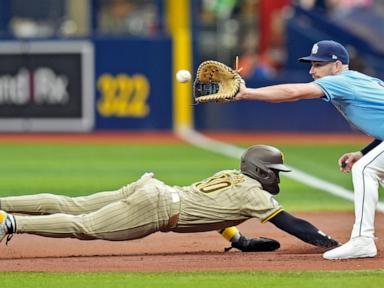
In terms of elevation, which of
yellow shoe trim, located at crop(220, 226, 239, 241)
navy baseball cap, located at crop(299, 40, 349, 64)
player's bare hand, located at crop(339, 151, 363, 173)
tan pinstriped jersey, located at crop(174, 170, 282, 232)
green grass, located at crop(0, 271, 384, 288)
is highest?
navy baseball cap, located at crop(299, 40, 349, 64)

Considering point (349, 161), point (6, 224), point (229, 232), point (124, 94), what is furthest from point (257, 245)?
point (124, 94)

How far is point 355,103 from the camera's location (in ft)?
25.5

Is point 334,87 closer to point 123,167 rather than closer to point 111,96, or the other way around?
point 123,167

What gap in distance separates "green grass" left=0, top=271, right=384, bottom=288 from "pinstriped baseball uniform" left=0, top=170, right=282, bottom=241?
666mm

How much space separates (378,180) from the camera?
7.82 metres

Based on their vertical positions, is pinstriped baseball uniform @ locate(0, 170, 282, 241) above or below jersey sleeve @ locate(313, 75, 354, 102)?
below

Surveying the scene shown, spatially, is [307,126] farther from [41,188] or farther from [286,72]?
[41,188]

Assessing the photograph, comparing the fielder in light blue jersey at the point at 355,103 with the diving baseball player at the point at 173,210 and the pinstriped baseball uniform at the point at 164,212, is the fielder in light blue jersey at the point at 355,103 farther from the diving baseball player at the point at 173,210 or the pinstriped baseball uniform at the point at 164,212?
the pinstriped baseball uniform at the point at 164,212

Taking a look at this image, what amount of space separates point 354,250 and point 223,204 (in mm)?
940

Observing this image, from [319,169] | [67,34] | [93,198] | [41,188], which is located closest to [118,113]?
[67,34]

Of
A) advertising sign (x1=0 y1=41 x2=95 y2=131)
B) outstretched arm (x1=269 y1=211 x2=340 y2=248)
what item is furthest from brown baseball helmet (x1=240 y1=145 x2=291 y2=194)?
advertising sign (x1=0 y1=41 x2=95 y2=131)

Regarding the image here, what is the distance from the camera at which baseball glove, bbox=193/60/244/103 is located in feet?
24.7

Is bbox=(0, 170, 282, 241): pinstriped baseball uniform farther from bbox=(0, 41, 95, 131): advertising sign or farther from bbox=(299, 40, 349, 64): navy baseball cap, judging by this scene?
bbox=(0, 41, 95, 131): advertising sign

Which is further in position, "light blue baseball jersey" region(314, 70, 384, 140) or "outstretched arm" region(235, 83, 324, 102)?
"light blue baseball jersey" region(314, 70, 384, 140)
